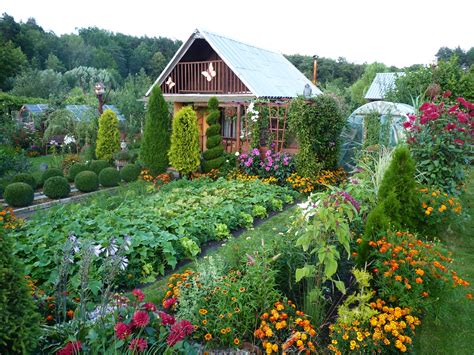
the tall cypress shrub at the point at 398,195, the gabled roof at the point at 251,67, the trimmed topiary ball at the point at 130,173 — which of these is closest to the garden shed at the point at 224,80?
the gabled roof at the point at 251,67

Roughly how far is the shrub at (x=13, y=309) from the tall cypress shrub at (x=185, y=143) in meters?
8.66

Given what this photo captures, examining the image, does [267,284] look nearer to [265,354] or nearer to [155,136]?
[265,354]

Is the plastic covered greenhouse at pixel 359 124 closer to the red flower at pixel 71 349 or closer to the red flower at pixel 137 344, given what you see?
the red flower at pixel 137 344

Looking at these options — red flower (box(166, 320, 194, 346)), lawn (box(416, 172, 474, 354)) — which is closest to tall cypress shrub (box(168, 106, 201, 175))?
lawn (box(416, 172, 474, 354))

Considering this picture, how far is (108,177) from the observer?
1090 centimetres

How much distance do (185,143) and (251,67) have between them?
584 centimetres

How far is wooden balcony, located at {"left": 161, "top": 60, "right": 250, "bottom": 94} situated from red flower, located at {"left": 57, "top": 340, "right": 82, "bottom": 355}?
12.1 m

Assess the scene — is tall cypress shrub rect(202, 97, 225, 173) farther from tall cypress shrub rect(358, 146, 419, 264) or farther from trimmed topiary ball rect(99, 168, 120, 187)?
tall cypress shrub rect(358, 146, 419, 264)

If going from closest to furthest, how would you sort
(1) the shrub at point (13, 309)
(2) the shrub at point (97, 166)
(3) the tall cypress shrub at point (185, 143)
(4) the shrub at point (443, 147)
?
(1) the shrub at point (13, 309)
(4) the shrub at point (443, 147)
(3) the tall cypress shrub at point (185, 143)
(2) the shrub at point (97, 166)

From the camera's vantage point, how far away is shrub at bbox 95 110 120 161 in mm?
13250

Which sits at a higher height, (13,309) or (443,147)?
(443,147)

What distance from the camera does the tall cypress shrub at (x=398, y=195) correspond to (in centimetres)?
396

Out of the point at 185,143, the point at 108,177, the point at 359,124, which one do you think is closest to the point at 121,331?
the point at 185,143

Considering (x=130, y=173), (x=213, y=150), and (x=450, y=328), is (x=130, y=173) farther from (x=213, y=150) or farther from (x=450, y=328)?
(x=450, y=328)
